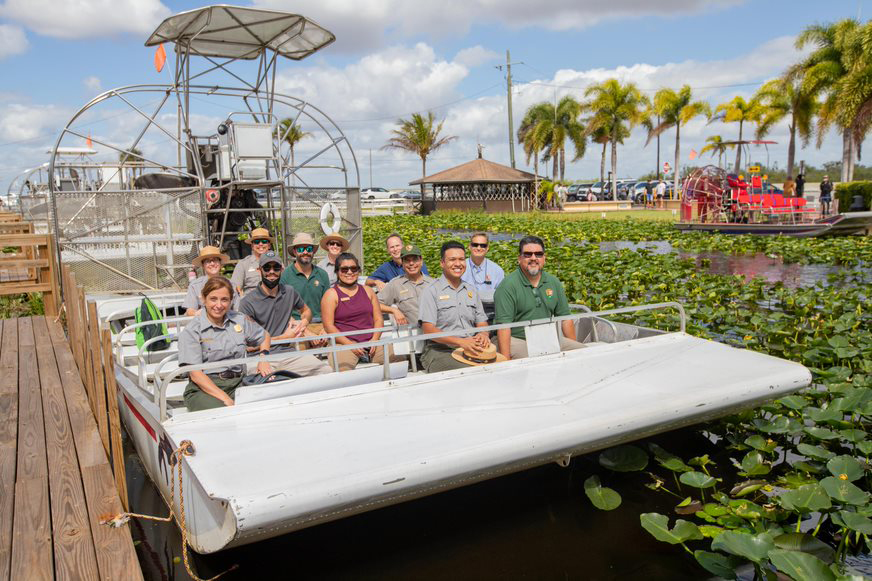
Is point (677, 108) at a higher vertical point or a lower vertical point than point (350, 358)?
higher

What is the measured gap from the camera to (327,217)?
11.6 m

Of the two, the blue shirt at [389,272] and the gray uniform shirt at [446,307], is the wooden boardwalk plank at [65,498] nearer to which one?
the gray uniform shirt at [446,307]

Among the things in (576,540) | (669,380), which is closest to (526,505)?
(576,540)

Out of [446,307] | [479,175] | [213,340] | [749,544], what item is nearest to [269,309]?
[213,340]

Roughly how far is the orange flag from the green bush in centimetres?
2531

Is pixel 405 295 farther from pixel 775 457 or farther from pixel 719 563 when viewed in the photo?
pixel 719 563

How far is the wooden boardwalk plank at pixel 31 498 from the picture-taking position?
3414 mm

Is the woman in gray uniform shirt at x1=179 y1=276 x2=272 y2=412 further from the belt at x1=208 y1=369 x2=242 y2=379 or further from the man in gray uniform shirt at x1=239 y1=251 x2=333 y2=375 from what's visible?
the man in gray uniform shirt at x1=239 y1=251 x2=333 y2=375

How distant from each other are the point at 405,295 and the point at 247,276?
212 centimetres

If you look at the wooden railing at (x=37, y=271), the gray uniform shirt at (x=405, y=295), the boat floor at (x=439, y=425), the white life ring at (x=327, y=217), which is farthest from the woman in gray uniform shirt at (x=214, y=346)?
the wooden railing at (x=37, y=271)

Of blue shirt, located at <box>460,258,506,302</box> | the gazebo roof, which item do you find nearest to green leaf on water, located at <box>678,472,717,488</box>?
blue shirt, located at <box>460,258,506,302</box>

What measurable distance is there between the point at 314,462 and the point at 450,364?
76.1 inches

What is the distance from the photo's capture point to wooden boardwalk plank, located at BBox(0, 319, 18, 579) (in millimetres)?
3609

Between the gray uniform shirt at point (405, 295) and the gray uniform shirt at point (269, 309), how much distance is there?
3.60 feet
